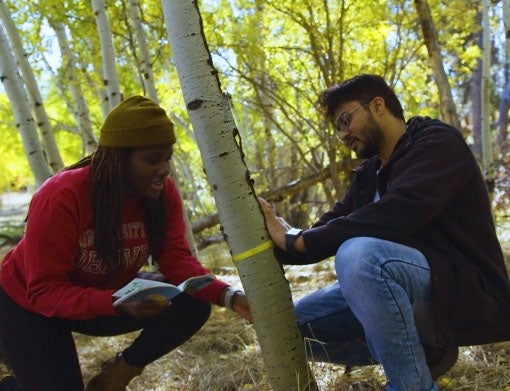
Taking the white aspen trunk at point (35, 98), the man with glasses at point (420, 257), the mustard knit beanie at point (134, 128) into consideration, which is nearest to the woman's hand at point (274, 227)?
the man with glasses at point (420, 257)

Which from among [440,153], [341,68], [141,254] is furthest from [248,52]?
[440,153]

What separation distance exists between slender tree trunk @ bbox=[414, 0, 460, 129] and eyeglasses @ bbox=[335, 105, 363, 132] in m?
2.62

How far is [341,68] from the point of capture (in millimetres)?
5047

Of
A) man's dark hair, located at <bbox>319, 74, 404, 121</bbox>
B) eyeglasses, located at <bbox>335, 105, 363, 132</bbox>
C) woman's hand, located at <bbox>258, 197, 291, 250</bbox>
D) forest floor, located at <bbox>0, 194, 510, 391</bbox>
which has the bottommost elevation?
forest floor, located at <bbox>0, 194, 510, 391</bbox>

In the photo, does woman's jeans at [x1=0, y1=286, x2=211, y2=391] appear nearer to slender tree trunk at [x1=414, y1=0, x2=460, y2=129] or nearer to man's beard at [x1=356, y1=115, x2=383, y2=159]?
man's beard at [x1=356, y1=115, x2=383, y2=159]

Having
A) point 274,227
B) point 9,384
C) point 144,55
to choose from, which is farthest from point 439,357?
point 144,55

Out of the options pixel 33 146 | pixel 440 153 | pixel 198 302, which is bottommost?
pixel 198 302


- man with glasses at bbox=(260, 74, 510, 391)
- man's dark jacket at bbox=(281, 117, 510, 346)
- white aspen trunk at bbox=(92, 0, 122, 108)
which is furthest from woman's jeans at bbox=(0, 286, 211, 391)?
white aspen trunk at bbox=(92, 0, 122, 108)

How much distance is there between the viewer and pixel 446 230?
5.62 feet

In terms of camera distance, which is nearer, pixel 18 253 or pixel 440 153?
pixel 440 153

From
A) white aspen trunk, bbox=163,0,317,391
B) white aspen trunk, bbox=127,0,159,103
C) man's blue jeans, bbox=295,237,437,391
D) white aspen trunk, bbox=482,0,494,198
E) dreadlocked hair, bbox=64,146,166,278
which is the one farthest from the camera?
white aspen trunk, bbox=482,0,494,198

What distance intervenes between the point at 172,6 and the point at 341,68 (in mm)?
3636

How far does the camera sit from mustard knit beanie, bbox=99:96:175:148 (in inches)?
75.2

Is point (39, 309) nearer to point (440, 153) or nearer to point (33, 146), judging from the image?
point (440, 153)
